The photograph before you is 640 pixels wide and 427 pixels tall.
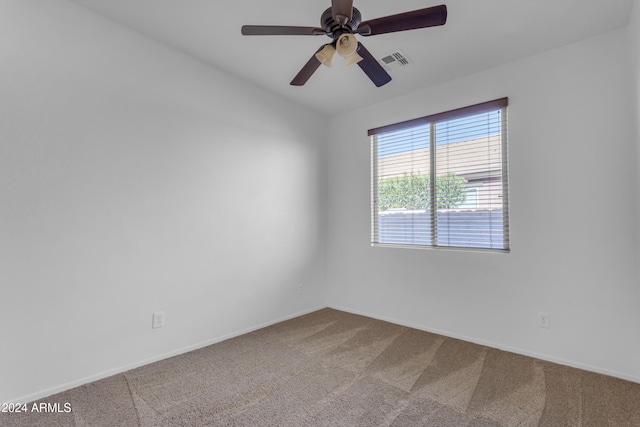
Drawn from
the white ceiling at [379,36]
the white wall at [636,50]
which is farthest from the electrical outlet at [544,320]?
the white ceiling at [379,36]

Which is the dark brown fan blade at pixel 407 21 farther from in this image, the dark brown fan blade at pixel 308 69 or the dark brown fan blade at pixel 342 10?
the dark brown fan blade at pixel 308 69

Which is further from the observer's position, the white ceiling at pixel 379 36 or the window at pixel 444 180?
the window at pixel 444 180

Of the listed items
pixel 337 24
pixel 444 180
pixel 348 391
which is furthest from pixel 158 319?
pixel 444 180

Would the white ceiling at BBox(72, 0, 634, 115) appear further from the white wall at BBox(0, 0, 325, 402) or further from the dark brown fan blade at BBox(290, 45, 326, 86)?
the dark brown fan blade at BBox(290, 45, 326, 86)

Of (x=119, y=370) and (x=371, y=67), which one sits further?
(x=119, y=370)

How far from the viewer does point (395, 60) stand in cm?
269

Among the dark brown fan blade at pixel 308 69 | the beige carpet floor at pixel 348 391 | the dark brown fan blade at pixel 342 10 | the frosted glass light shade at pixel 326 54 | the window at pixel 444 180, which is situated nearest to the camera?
the dark brown fan blade at pixel 342 10

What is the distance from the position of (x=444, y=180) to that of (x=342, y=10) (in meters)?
2.11

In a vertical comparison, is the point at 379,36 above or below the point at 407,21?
above

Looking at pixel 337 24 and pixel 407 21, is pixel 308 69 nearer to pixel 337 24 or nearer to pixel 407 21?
pixel 337 24

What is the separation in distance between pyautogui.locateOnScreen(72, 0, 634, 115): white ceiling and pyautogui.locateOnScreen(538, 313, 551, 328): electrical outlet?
2.24 m

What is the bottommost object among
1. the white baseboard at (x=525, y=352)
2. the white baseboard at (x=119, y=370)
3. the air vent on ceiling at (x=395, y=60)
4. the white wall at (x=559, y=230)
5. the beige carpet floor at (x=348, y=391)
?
the beige carpet floor at (x=348, y=391)

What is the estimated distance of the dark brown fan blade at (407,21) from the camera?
1571 millimetres

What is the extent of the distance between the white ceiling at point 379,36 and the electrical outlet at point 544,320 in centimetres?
224
